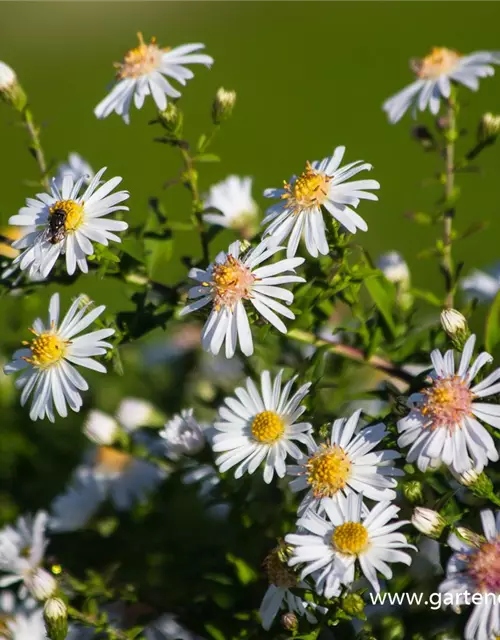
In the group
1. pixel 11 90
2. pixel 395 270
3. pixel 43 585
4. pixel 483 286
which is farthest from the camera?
pixel 483 286

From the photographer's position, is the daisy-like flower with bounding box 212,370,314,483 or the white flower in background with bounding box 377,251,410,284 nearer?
the daisy-like flower with bounding box 212,370,314,483

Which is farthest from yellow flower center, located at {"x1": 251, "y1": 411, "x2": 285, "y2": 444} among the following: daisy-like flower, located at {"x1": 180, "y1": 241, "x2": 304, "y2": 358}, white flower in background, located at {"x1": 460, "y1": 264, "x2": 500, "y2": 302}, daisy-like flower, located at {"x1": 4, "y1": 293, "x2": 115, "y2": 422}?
white flower in background, located at {"x1": 460, "y1": 264, "x2": 500, "y2": 302}

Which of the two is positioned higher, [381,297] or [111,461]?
[381,297]

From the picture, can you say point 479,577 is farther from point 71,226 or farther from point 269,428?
point 71,226

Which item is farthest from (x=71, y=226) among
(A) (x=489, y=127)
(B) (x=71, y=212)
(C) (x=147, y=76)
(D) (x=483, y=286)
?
(D) (x=483, y=286)

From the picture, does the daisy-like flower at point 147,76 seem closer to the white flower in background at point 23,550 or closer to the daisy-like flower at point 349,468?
the daisy-like flower at point 349,468

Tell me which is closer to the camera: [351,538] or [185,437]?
[351,538]

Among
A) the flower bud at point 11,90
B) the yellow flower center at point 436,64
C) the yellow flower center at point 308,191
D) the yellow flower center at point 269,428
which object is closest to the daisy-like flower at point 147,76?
the flower bud at point 11,90

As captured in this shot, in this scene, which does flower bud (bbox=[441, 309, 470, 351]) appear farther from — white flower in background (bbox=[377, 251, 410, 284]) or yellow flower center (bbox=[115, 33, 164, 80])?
yellow flower center (bbox=[115, 33, 164, 80])
